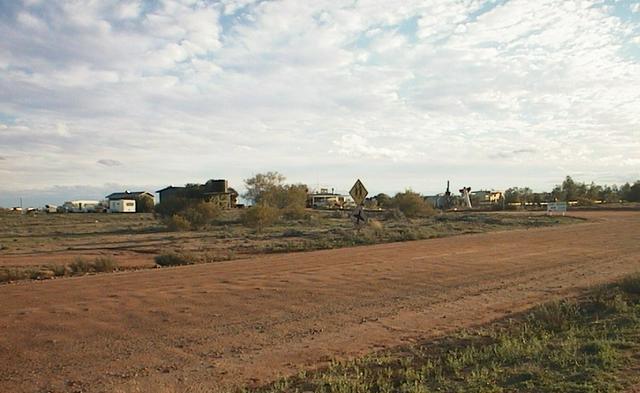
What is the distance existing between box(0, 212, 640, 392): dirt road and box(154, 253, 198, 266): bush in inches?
99.4

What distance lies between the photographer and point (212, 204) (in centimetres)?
5194

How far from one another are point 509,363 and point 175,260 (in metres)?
17.2

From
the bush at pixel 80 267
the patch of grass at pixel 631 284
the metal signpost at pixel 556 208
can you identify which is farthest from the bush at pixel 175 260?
the metal signpost at pixel 556 208

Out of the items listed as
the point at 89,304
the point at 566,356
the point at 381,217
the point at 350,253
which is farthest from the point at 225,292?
the point at 381,217

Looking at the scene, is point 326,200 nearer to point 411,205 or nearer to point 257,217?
point 411,205

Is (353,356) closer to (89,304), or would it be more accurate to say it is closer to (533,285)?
(89,304)

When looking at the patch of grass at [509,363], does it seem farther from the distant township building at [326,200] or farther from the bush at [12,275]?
the distant township building at [326,200]

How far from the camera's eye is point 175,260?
2312 cm

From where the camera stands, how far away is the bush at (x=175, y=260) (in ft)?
75.4

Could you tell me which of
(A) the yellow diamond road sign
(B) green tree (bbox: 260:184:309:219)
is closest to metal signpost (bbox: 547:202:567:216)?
(B) green tree (bbox: 260:184:309:219)

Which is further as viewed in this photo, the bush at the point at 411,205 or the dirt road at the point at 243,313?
the bush at the point at 411,205

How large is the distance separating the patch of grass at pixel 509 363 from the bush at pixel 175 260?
48.3ft

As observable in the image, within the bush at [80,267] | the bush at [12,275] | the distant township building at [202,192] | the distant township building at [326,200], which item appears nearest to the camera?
the bush at [12,275]

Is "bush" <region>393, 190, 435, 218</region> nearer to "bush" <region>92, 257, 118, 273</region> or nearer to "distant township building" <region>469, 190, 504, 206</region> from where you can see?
"bush" <region>92, 257, 118, 273</region>
